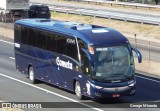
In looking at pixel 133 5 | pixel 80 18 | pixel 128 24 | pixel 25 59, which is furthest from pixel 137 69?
pixel 133 5

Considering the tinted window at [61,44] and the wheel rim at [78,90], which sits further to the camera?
the tinted window at [61,44]

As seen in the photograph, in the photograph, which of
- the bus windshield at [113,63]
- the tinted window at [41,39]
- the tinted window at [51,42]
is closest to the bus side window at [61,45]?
the tinted window at [51,42]

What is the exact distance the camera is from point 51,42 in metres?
23.2

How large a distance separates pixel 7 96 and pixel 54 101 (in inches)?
89.3

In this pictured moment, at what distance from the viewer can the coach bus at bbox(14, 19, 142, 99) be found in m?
20.0

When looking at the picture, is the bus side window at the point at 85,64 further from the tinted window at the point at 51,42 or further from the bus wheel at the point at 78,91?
the tinted window at the point at 51,42

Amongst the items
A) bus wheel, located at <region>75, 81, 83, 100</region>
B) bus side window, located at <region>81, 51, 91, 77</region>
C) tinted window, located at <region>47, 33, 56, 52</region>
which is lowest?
bus wheel, located at <region>75, 81, 83, 100</region>

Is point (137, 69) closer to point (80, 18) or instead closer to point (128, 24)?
point (128, 24)

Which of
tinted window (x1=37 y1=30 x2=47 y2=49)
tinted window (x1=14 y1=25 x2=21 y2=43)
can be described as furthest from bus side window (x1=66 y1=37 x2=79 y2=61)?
tinted window (x1=14 y1=25 x2=21 y2=43)

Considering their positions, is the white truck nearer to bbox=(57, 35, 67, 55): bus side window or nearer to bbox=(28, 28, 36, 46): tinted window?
bbox=(28, 28, 36, 46): tinted window

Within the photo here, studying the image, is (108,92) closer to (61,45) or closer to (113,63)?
(113,63)

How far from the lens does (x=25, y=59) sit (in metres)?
25.8

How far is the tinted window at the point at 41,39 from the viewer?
78.2 ft

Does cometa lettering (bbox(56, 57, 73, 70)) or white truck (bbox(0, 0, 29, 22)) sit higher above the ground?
cometa lettering (bbox(56, 57, 73, 70))
